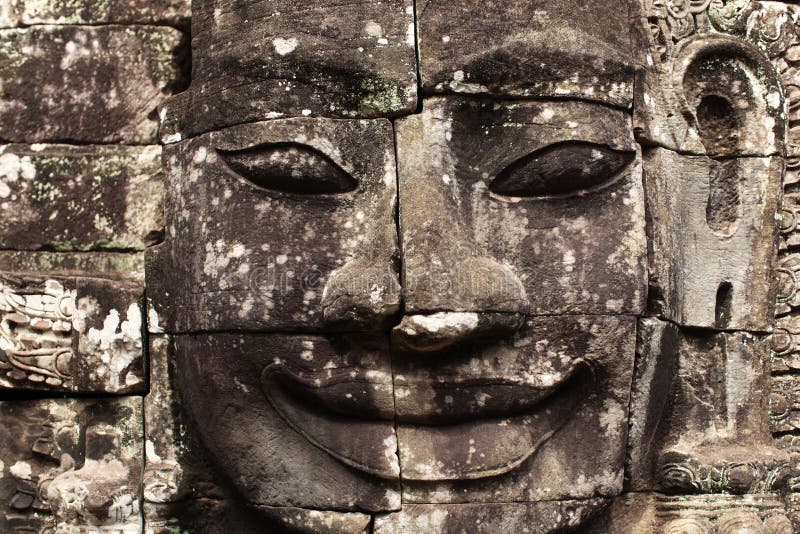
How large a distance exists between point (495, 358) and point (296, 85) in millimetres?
1128

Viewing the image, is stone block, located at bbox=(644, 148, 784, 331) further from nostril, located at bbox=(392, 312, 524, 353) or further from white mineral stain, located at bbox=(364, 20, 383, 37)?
white mineral stain, located at bbox=(364, 20, 383, 37)

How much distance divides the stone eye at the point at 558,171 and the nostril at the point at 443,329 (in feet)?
1.51

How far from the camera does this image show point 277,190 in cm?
423

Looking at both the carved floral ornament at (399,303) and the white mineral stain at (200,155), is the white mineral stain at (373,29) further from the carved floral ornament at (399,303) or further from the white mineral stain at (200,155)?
the white mineral stain at (200,155)

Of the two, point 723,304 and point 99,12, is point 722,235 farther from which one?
point 99,12

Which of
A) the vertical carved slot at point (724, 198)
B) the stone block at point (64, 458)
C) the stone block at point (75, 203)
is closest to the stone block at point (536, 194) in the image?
the vertical carved slot at point (724, 198)

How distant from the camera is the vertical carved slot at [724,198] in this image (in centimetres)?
475

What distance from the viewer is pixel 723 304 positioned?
4.71m

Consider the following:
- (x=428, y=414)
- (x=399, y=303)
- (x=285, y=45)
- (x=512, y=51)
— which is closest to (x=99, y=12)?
(x=285, y=45)

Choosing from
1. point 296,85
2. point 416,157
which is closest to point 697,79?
point 416,157

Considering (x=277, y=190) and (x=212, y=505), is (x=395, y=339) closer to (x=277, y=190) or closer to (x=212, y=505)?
(x=277, y=190)

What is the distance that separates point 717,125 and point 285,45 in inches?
67.9

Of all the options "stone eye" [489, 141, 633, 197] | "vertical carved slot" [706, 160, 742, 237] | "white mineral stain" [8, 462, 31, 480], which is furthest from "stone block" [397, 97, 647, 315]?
"white mineral stain" [8, 462, 31, 480]

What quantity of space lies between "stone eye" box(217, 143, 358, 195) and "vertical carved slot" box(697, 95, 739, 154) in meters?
1.47
